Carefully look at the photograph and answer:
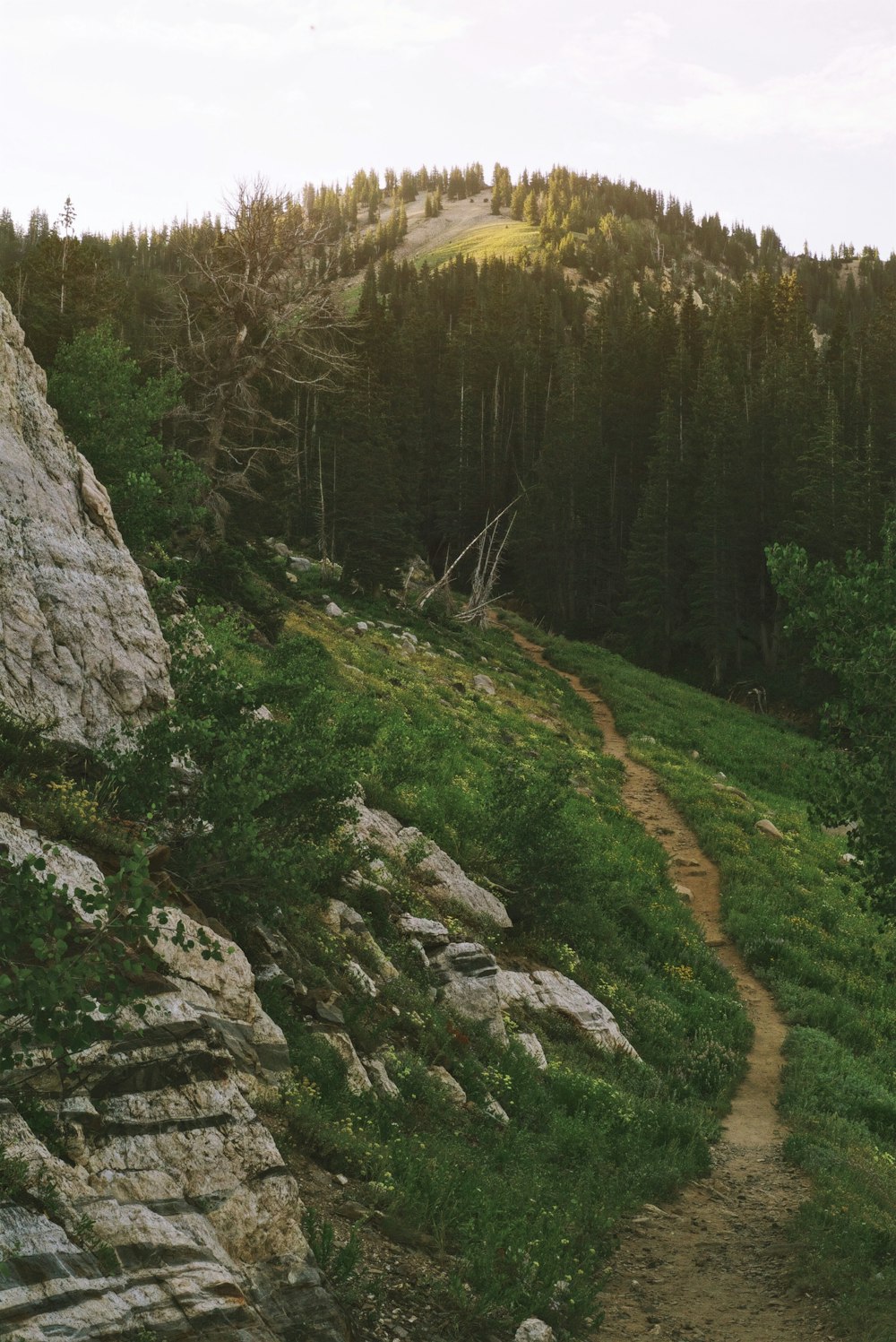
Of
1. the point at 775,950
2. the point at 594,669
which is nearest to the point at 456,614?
the point at 594,669

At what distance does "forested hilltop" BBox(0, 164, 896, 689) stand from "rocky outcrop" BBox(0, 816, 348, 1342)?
10638 millimetres

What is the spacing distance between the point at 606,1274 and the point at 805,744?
115 feet

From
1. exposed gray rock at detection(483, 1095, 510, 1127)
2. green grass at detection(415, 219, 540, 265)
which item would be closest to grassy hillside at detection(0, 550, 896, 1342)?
exposed gray rock at detection(483, 1095, 510, 1127)

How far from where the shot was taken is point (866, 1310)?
354 inches

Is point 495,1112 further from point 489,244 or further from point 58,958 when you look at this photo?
point 489,244

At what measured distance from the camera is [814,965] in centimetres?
1998

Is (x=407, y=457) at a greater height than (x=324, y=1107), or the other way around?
(x=407, y=457)

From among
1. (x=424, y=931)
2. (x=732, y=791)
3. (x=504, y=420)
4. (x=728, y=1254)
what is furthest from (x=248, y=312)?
(x=504, y=420)

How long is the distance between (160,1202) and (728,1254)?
6560mm

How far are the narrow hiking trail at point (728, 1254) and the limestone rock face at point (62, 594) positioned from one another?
7415mm

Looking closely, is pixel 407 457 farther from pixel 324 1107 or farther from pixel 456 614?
pixel 324 1107

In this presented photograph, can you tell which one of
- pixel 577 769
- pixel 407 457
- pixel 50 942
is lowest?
pixel 577 769

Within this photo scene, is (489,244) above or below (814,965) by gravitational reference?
above

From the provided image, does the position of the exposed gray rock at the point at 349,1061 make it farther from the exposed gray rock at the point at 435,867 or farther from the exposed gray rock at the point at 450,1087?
the exposed gray rock at the point at 435,867
